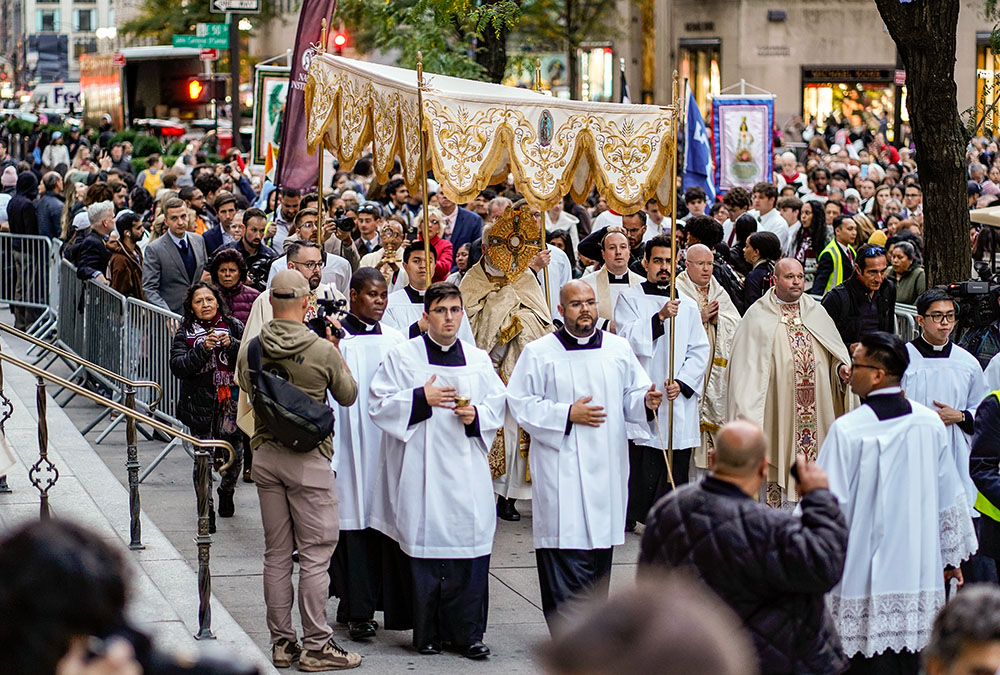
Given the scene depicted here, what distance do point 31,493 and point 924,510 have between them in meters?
5.51

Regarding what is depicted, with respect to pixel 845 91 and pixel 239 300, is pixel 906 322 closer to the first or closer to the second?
pixel 239 300

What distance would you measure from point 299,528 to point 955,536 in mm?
2980

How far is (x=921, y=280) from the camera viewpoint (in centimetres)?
1226

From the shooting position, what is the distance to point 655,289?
10.3 m

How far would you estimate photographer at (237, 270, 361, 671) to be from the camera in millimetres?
7262

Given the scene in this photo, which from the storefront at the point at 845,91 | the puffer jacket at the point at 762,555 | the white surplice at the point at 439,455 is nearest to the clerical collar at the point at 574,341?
the white surplice at the point at 439,455

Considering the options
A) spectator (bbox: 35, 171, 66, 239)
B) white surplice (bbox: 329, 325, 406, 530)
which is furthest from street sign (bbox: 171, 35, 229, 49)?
white surplice (bbox: 329, 325, 406, 530)

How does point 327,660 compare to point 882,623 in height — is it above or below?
below

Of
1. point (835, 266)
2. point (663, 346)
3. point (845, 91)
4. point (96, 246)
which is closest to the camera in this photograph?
point (663, 346)

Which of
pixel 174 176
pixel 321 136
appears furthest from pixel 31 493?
pixel 174 176

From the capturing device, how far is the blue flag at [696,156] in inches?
537

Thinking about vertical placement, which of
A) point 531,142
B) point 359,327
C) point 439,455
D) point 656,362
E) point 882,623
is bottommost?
point 882,623

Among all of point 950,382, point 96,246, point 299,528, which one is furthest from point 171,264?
point 950,382

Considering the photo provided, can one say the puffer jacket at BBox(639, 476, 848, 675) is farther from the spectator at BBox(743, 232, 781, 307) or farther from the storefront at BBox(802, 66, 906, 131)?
the storefront at BBox(802, 66, 906, 131)
